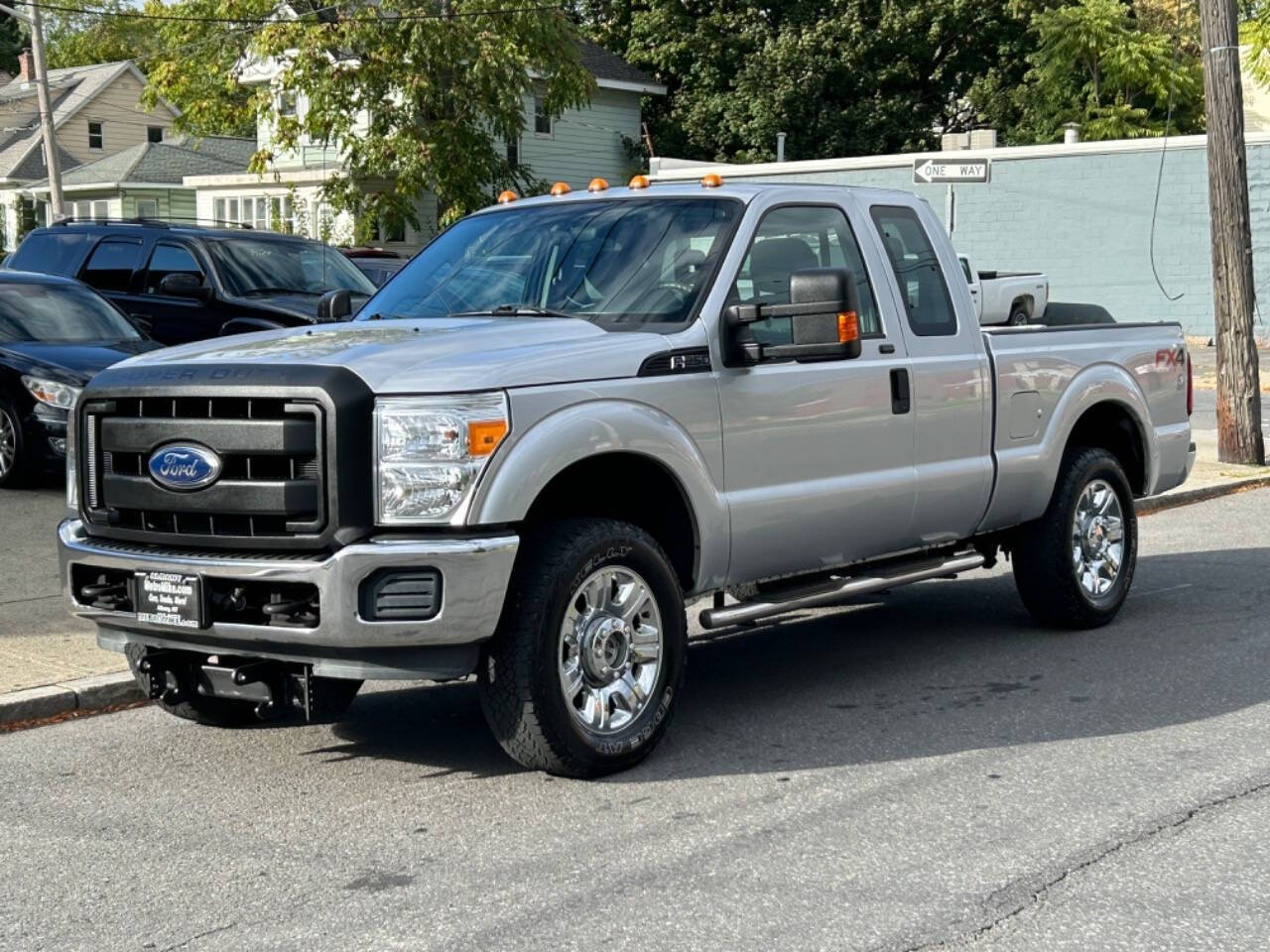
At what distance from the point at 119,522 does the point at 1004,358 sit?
4.09m

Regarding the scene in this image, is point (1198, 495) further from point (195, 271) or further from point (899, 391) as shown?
point (195, 271)

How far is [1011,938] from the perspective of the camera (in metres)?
4.50

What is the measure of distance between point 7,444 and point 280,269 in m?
4.00

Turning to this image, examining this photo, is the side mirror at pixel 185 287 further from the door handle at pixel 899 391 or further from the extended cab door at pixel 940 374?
the door handle at pixel 899 391

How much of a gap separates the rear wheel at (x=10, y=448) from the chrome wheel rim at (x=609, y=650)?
26.0 feet

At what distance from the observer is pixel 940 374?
7570 millimetres

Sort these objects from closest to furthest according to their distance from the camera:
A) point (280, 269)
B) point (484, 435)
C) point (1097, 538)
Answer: point (484, 435) → point (1097, 538) → point (280, 269)

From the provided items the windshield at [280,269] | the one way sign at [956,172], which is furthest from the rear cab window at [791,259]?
the one way sign at [956,172]

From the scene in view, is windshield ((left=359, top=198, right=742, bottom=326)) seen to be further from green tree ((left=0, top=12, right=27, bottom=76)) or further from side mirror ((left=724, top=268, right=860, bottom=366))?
green tree ((left=0, top=12, right=27, bottom=76))

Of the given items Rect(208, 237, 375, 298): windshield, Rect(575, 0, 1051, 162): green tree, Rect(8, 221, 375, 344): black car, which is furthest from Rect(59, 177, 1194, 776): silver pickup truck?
Rect(575, 0, 1051, 162): green tree

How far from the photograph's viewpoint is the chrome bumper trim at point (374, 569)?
17.9ft

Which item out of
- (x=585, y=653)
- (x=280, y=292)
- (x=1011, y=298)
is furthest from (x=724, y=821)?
(x=1011, y=298)

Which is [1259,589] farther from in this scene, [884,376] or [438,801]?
[438,801]

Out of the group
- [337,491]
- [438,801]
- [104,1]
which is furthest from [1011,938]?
[104,1]
